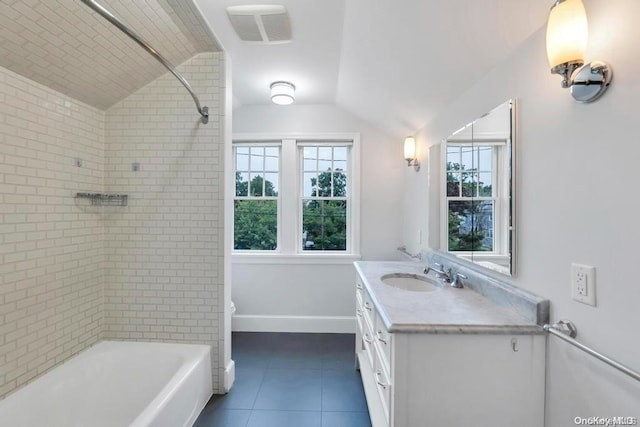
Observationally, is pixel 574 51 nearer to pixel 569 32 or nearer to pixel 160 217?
pixel 569 32

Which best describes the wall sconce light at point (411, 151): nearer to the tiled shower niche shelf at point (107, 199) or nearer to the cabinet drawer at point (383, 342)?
the cabinet drawer at point (383, 342)

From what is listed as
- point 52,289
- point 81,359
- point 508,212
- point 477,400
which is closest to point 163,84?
point 52,289

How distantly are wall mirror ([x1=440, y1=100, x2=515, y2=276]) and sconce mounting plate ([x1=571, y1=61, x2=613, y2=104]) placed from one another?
37cm

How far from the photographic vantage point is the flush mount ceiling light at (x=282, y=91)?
2672mm

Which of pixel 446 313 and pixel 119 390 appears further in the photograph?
pixel 119 390

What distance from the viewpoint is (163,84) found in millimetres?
2162

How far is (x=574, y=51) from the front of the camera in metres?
0.94

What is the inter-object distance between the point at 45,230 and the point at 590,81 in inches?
106

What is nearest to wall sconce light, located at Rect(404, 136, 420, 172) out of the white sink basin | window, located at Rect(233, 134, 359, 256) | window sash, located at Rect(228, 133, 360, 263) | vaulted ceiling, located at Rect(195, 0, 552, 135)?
vaulted ceiling, located at Rect(195, 0, 552, 135)

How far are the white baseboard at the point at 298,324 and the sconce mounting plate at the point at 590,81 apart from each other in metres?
2.74

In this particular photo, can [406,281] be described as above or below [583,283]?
below

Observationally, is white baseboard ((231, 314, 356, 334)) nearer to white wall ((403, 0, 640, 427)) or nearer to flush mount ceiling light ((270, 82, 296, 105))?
white wall ((403, 0, 640, 427))

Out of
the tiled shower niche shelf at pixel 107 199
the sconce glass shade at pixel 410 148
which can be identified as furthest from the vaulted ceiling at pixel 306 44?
the tiled shower niche shelf at pixel 107 199

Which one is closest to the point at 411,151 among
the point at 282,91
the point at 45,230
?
the point at 282,91
